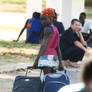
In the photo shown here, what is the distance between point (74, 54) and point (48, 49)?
3.53 m

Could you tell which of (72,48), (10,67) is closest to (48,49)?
(10,67)

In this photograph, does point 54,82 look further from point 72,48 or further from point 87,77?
point 72,48

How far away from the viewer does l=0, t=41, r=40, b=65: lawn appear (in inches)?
395

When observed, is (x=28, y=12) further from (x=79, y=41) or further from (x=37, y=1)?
(x=79, y=41)

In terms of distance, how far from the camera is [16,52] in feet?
36.7

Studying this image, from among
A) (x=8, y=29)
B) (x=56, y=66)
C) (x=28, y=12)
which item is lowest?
(x=8, y=29)

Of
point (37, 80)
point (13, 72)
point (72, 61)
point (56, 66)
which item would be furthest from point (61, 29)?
point (37, 80)

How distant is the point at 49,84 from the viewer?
5105 mm

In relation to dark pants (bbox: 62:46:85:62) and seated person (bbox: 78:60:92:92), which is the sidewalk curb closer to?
dark pants (bbox: 62:46:85:62)

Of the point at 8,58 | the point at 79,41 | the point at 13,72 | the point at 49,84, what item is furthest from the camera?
the point at 8,58

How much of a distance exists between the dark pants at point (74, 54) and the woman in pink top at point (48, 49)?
133 inches

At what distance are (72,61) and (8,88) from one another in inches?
107

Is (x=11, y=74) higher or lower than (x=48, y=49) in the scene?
lower

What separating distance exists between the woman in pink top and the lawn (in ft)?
12.0
